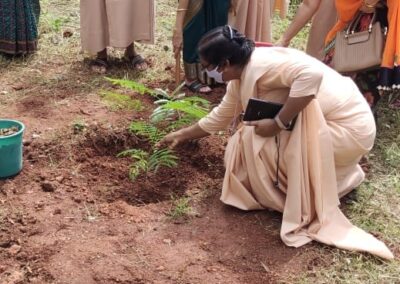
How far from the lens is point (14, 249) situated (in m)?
2.78

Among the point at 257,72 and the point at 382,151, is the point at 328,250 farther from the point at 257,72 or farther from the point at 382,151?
the point at 382,151

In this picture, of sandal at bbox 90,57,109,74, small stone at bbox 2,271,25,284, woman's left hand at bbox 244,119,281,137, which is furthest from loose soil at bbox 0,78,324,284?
sandal at bbox 90,57,109,74

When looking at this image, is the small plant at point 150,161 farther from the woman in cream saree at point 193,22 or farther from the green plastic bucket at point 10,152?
the woman in cream saree at point 193,22

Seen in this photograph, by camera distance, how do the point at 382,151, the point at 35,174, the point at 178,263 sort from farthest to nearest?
A: the point at 382,151 < the point at 35,174 < the point at 178,263

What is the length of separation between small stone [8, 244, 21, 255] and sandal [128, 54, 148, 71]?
7.80 feet

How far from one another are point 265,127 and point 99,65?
232 cm

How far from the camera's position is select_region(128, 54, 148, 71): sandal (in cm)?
489

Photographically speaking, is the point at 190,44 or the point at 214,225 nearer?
the point at 214,225

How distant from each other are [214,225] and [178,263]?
375mm

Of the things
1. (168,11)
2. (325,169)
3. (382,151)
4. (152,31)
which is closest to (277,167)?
(325,169)

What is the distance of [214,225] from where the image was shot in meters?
3.07

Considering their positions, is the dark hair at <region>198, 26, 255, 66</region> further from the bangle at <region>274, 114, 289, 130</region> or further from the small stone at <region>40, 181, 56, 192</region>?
the small stone at <region>40, 181, 56, 192</region>

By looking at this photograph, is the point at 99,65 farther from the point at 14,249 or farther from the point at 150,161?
the point at 14,249

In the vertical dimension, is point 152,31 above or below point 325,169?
above
